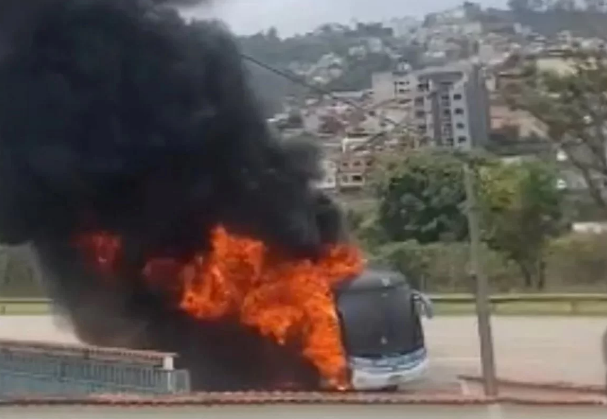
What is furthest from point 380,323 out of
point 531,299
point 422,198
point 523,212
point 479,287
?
point 523,212

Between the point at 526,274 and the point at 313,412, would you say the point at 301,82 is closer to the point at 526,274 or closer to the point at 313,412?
the point at 526,274

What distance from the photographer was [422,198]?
7.10 m

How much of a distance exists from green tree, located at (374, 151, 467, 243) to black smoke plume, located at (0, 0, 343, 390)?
0.37 metres

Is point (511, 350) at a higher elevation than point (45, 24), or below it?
below

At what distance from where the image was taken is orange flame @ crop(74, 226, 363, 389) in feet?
23.6

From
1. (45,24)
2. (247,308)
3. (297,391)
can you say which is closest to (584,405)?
(297,391)

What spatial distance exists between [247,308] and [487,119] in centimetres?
204

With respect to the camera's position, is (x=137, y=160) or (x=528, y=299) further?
(x=137, y=160)

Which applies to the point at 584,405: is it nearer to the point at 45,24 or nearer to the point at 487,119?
the point at 487,119

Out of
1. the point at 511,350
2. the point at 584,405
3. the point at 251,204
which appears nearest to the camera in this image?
the point at 584,405

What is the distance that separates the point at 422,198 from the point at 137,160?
1.94 meters

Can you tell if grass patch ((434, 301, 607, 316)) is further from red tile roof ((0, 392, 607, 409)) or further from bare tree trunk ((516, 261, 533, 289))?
red tile roof ((0, 392, 607, 409))

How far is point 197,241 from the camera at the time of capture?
7387 millimetres

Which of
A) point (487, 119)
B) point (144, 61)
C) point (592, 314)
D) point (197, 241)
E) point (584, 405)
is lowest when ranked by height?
point (584, 405)
